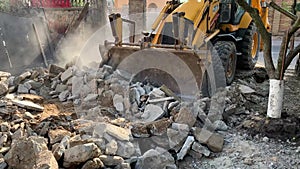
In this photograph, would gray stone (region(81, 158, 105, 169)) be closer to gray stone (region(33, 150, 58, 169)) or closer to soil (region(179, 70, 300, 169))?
gray stone (region(33, 150, 58, 169))

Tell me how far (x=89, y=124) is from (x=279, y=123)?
2431 mm

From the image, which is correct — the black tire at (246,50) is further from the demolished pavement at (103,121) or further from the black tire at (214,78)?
the black tire at (214,78)

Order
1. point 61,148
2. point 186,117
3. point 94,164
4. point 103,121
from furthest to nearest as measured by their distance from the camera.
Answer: point 103,121 < point 186,117 < point 61,148 < point 94,164

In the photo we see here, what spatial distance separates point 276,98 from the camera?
14.1 ft

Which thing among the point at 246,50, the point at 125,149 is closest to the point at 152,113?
the point at 125,149

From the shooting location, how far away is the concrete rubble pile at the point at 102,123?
10.1ft

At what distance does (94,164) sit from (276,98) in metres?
2.61

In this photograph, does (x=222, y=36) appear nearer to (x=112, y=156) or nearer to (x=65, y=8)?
(x=112, y=156)

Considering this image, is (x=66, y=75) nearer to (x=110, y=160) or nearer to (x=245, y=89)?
(x=110, y=160)

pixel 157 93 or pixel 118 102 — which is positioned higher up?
pixel 157 93

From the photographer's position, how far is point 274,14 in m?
18.2

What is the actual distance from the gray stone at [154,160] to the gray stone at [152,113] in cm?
89

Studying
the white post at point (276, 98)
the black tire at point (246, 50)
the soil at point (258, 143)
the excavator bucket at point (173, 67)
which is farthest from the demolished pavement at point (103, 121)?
the black tire at point (246, 50)

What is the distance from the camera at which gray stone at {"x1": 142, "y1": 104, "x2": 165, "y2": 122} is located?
14.4 ft
